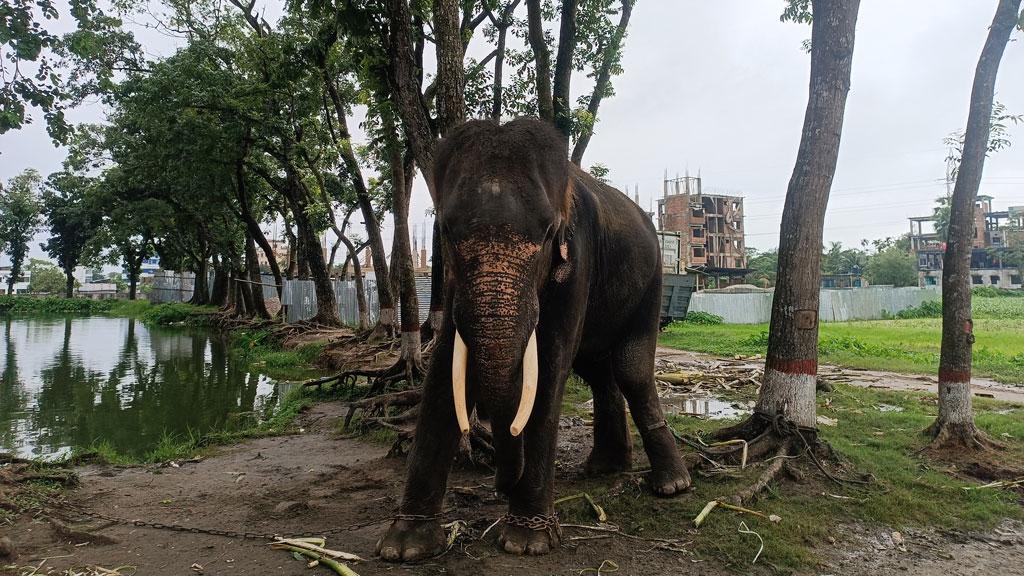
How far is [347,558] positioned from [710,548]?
2365 millimetres

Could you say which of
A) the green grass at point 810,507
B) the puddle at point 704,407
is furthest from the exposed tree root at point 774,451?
the puddle at point 704,407

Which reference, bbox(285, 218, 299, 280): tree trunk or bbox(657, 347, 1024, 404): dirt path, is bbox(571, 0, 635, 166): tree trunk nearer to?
bbox(657, 347, 1024, 404): dirt path

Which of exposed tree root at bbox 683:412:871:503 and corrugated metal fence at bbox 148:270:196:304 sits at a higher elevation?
corrugated metal fence at bbox 148:270:196:304

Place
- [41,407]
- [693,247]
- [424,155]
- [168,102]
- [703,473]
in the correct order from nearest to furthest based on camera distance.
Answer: [703,473] < [424,155] < [41,407] < [168,102] < [693,247]

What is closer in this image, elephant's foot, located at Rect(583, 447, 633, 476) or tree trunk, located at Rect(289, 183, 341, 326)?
elephant's foot, located at Rect(583, 447, 633, 476)

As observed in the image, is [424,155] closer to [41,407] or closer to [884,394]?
[884,394]

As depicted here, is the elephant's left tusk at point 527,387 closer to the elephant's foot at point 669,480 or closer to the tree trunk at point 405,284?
the elephant's foot at point 669,480

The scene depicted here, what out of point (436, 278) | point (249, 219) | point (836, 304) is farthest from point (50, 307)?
point (836, 304)

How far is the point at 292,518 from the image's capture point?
4.79m

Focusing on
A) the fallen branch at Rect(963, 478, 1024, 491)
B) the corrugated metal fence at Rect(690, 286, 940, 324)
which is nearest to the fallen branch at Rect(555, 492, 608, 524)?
the fallen branch at Rect(963, 478, 1024, 491)

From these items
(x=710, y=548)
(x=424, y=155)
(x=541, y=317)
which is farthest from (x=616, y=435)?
(x=424, y=155)

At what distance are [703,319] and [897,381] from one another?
17.6 m

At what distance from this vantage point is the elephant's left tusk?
3.29 metres

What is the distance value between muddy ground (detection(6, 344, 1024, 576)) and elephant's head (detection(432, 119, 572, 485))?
108 cm
